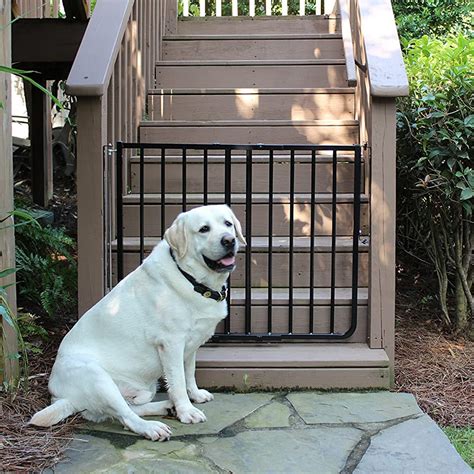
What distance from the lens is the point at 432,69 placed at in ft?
14.6

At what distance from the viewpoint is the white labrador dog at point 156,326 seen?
121 inches

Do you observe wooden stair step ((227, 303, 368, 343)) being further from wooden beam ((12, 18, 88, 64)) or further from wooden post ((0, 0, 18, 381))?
wooden beam ((12, 18, 88, 64))

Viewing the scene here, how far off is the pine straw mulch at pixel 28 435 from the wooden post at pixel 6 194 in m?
0.15

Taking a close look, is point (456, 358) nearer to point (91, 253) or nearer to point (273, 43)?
point (91, 253)

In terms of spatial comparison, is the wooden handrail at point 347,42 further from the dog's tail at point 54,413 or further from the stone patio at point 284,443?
the dog's tail at point 54,413

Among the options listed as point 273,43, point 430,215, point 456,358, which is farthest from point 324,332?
point 273,43

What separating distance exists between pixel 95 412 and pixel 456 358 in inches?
89.8

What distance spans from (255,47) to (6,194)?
398 cm

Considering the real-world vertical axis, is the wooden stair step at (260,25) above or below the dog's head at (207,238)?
above

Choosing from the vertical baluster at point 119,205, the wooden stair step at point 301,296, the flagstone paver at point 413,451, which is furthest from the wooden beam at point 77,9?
the flagstone paver at point 413,451

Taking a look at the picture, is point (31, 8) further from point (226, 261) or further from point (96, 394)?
point (96, 394)

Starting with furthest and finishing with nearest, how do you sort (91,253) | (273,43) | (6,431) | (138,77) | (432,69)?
(273,43)
(138,77)
(432,69)
(91,253)
(6,431)

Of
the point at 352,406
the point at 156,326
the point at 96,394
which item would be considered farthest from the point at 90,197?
the point at 352,406

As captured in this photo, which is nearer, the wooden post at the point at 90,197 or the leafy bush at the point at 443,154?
the wooden post at the point at 90,197
